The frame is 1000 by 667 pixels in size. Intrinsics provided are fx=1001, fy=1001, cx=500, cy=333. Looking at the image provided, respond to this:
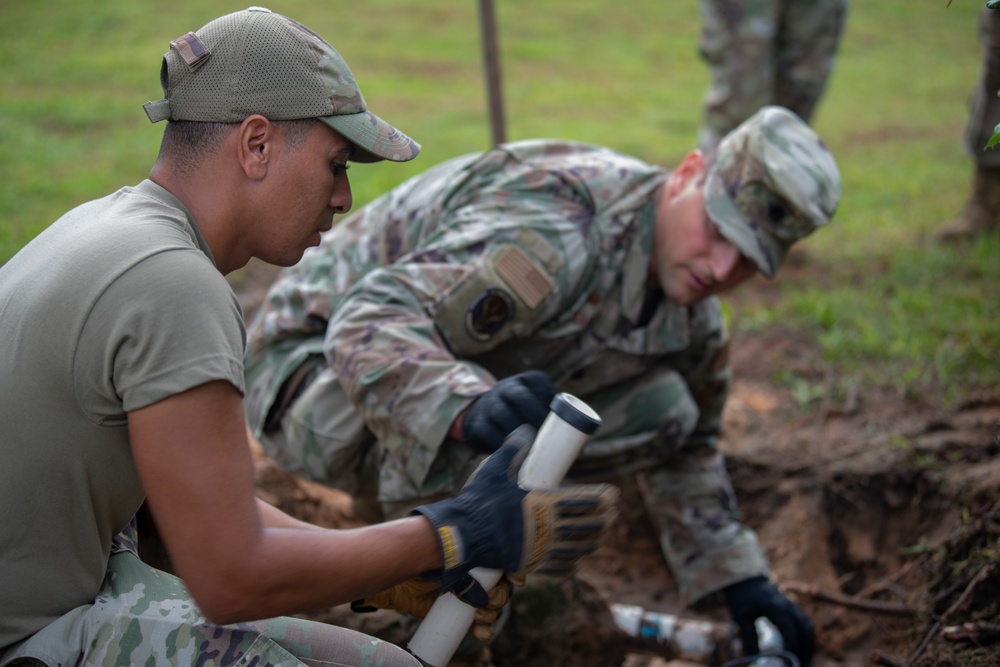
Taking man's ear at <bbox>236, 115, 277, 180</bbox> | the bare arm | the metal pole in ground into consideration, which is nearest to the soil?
the bare arm

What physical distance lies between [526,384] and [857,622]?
5.13 ft

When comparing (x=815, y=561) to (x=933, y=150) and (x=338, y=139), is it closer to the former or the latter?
(x=338, y=139)

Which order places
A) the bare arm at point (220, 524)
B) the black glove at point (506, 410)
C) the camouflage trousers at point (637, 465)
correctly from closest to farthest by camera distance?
the bare arm at point (220, 524) → the black glove at point (506, 410) → the camouflage trousers at point (637, 465)

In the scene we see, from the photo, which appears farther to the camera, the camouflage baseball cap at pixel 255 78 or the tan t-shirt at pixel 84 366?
the camouflage baseball cap at pixel 255 78

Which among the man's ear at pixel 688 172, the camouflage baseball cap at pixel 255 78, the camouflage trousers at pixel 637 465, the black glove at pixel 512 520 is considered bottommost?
the camouflage trousers at pixel 637 465

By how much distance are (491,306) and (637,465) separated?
2.89ft

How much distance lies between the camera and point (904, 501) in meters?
3.47

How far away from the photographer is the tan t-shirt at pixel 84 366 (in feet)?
5.07

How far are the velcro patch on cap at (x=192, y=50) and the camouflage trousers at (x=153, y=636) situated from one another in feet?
3.07

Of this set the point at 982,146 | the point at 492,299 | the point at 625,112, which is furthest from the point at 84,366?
the point at 625,112

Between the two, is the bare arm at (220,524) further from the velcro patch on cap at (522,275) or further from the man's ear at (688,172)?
the man's ear at (688,172)

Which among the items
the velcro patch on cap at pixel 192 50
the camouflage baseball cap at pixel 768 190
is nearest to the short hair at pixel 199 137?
the velcro patch on cap at pixel 192 50

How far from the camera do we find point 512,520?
1836 millimetres

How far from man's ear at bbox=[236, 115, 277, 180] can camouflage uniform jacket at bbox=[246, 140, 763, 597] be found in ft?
3.01
